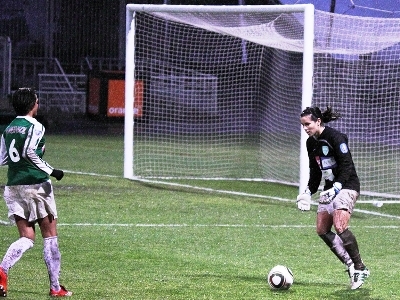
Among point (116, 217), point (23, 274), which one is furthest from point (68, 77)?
point (23, 274)

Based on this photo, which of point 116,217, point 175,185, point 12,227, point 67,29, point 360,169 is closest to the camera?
point 12,227

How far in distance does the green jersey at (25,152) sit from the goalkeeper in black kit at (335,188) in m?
2.33

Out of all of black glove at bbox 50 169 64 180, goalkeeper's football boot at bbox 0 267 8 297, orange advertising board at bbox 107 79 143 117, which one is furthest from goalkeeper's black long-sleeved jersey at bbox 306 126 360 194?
orange advertising board at bbox 107 79 143 117

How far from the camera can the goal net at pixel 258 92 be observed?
18.1 metres

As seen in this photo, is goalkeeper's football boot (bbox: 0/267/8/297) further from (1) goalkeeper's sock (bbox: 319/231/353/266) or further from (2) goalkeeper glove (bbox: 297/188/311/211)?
(1) goalkeeper's sock (bbox: 319/231/353/266)

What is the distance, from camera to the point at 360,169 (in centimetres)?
2050

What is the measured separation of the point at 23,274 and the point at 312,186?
280 centimetres

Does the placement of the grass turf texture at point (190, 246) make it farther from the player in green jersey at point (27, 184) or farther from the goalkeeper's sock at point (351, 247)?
the player in green jersey at point (27, 184)

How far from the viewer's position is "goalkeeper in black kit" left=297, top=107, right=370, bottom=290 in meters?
9.43

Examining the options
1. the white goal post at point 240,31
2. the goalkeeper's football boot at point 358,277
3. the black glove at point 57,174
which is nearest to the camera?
the black glove at point 57,174

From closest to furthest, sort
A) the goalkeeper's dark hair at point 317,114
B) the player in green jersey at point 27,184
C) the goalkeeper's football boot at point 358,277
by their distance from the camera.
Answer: the player in green jersey at point 27,184 → the goalkeeper's football boot at point 358,277 → the goalkeeper's dark hair at point 317,114

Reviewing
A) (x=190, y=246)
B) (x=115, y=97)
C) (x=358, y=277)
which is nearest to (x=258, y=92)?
(x=115, y=97)

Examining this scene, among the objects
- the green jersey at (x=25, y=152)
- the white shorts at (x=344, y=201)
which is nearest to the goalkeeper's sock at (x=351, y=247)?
the white shorts at (x=344, y=201)

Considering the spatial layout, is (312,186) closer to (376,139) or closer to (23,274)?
(23,274)
